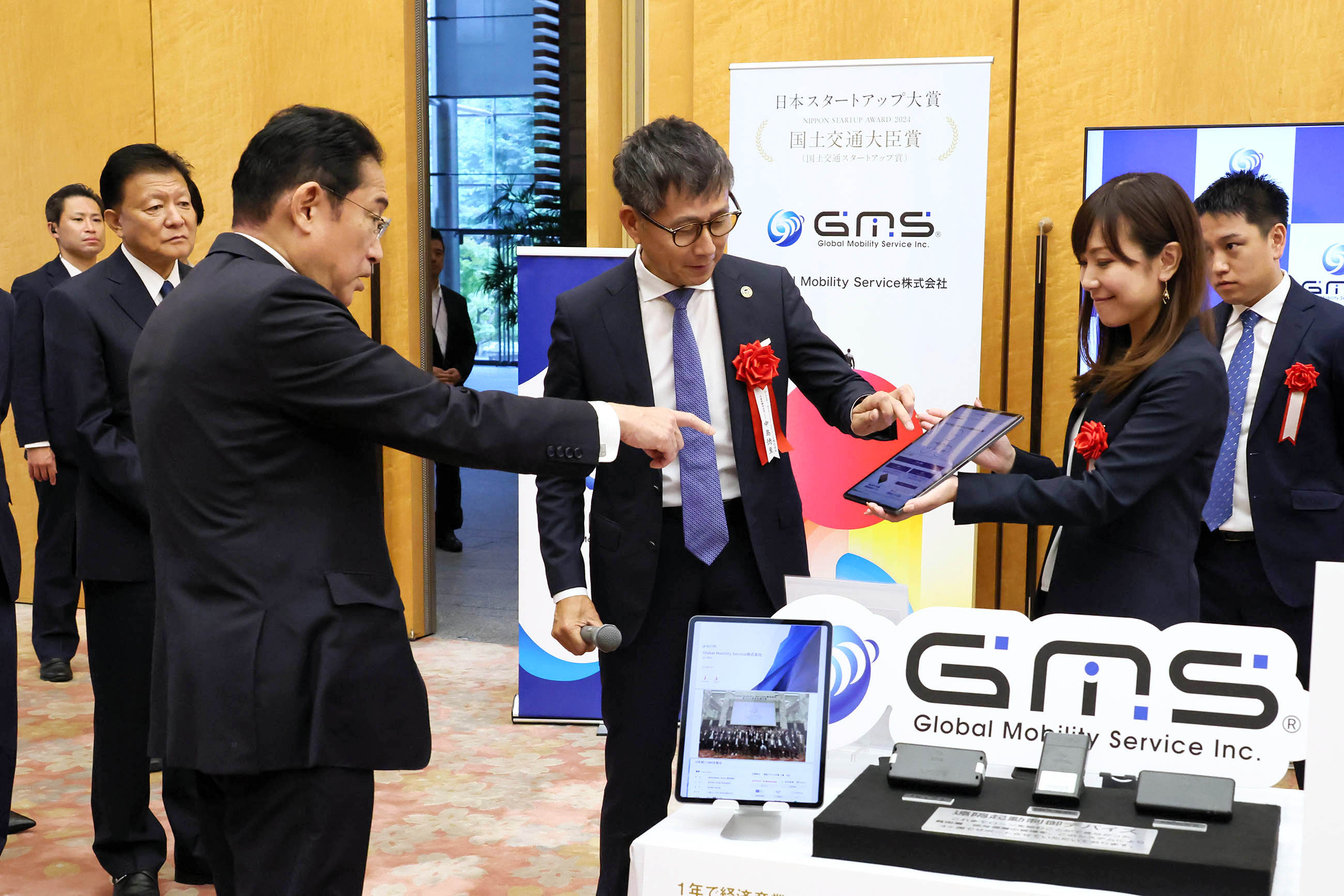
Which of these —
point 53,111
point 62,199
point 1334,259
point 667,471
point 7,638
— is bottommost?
point 7,638

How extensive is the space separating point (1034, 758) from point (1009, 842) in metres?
0.29

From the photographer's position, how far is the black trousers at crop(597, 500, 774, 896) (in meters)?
2.22

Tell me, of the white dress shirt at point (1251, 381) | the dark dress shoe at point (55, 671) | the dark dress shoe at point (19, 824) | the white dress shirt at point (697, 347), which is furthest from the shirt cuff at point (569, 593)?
the dark dress shoe at point (55, 671)

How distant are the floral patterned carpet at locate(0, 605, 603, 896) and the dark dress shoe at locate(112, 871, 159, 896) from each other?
3.0 inches

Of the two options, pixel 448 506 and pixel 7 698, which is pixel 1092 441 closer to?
pixel 7 698

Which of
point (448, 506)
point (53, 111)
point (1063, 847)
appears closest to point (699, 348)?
point (1063, 847)

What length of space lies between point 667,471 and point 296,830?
34.7 inches

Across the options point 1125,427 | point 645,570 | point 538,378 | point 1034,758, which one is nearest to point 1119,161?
point 538,378

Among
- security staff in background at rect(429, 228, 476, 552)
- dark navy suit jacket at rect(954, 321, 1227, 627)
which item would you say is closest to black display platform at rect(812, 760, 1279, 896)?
dark navy suit jacket at rect(954, 321, 1227, 627)

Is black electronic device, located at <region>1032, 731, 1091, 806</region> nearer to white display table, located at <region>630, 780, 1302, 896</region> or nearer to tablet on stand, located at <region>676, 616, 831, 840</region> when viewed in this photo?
white display table, located at <region>630, 780, 1302, 896</region>

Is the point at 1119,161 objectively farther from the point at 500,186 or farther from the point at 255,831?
the point at 255,831

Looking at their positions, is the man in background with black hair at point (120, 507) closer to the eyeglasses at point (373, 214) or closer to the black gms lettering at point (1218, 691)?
the eyeglasses at point (373, 214)

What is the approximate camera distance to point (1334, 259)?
12.9ft

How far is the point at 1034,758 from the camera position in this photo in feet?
5.01
